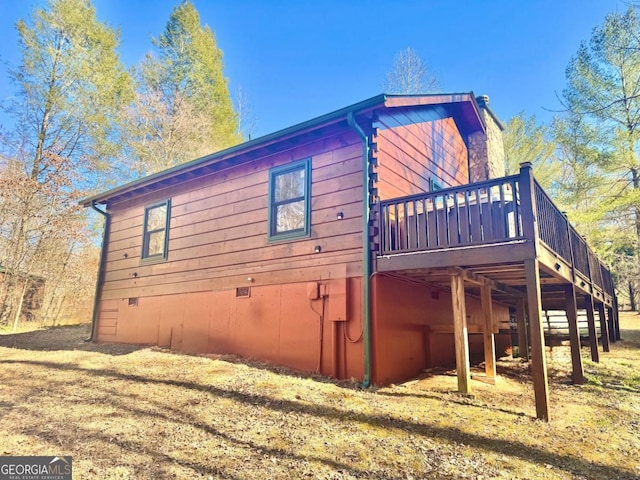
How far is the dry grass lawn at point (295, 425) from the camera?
2.92 meters

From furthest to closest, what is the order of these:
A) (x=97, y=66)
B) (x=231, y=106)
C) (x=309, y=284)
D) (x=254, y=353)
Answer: (x=231, y=106) < (x=97, y=66) < (x=254, y=353) < (x=309, y=284)

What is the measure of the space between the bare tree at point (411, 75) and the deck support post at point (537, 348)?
44.0ft

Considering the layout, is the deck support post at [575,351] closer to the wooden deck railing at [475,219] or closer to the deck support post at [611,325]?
the wooden deck railing at [475,219]

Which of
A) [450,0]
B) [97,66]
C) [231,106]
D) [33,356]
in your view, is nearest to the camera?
[33,356]

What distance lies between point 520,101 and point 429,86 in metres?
4.55

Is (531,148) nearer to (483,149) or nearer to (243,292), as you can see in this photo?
(483,149)

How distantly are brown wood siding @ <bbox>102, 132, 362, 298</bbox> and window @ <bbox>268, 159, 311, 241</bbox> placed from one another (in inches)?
4.9

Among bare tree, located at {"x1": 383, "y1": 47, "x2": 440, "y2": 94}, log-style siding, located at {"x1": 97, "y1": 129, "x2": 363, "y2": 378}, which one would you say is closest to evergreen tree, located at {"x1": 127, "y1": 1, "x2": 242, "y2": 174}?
log-style siding, located at {"x1": 97, "y1": 129, "x2": 363, "y2": 378}

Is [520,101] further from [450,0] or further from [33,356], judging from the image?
[33,356]

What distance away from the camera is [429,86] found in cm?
1625

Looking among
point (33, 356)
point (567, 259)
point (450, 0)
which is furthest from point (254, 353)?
point (450, 0)

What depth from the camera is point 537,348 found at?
4254 mm

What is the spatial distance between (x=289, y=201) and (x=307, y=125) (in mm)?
1356

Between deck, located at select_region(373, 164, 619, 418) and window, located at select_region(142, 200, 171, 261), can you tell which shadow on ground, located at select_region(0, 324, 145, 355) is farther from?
deck, located at select_region(373, 164, 619, 418)
